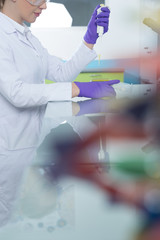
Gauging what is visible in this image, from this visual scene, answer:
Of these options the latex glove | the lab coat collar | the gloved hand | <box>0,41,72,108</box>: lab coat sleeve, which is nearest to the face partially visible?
the lab coat collar

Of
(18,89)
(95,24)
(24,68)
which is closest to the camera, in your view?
(18,89)

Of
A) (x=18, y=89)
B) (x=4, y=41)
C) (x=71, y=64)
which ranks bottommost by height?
(x=71, y=64)

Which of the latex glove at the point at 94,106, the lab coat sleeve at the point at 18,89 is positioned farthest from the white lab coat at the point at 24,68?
the latex glove at the point at 94,106

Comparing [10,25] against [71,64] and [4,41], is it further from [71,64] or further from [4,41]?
[71,64]

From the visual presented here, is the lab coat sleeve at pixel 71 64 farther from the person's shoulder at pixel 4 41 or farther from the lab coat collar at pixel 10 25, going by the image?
the person's shoulder at pixel 4 41

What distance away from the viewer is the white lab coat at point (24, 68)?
123cm

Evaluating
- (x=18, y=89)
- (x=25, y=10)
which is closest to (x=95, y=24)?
(x=25, y=10)

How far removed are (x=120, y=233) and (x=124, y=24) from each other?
8.98 feet

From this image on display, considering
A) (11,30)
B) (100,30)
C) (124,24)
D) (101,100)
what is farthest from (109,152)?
(124,24)

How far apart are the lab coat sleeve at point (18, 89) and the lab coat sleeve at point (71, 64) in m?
0.39

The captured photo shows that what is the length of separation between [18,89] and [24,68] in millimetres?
178

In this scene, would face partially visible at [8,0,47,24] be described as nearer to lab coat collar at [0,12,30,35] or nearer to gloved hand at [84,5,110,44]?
lab coat collar at [0,12,30,35]

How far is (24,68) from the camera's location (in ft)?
4.49

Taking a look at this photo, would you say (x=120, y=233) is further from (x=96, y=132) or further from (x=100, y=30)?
(x=100, y=30)
